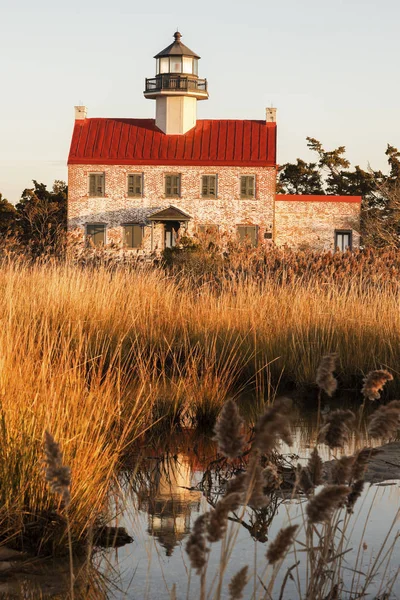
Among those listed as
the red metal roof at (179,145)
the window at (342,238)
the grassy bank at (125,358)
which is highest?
the red metal roof at (179,145)

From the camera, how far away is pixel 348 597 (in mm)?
3410

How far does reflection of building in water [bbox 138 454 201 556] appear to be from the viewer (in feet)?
14.0

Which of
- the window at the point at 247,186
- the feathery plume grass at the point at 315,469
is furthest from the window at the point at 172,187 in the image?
the feathery plume grass at the point at 315,469

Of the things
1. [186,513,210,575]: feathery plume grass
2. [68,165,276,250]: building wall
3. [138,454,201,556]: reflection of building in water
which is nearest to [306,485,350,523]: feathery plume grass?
[186,513,210,575]: feathery plume grass

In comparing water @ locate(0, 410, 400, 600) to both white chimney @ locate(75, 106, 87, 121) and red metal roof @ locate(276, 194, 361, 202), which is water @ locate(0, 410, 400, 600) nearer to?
red metal roof @ locate(276, 194, 361, 202)

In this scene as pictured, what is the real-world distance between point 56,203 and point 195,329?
3280 cm

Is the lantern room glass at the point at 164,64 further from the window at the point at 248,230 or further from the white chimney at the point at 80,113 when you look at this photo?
the window at the point at 248,230

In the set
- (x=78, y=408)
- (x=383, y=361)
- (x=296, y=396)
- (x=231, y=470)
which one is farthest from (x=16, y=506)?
(x=383, y=361)

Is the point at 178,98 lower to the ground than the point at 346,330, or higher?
higher

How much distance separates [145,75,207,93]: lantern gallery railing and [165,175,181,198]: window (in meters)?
4.03

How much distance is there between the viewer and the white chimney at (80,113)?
41094 millimetres

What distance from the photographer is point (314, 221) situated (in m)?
39.6

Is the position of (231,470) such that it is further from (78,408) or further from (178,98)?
(178,98)

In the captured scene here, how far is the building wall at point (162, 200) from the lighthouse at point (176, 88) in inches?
85.0
